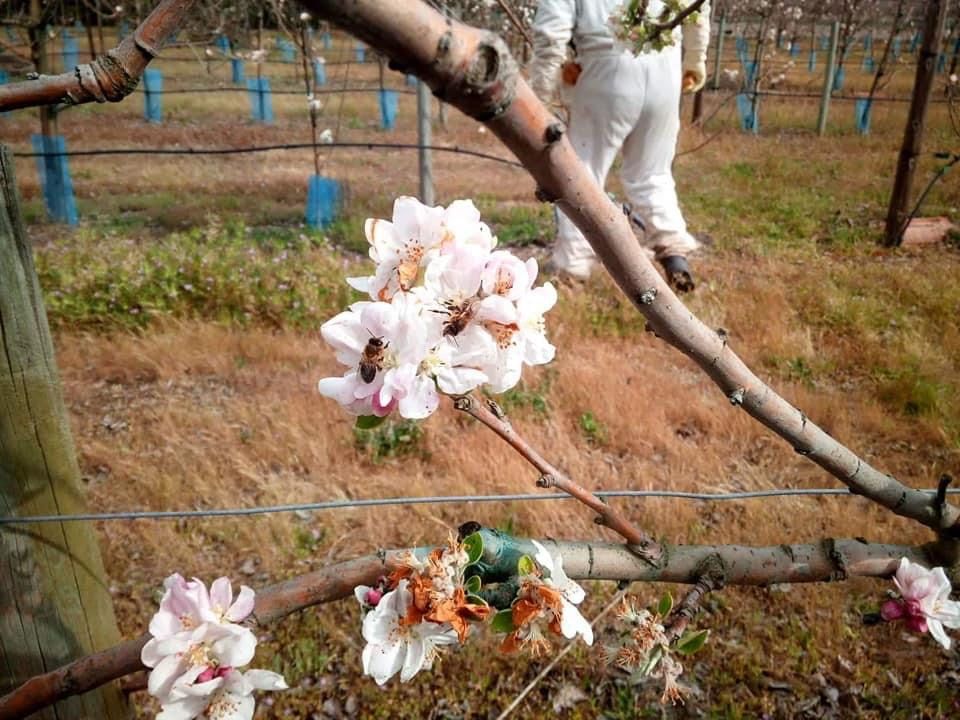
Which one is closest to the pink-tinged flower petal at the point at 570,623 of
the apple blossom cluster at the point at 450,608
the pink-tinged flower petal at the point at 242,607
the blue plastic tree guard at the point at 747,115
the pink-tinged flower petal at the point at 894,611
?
the apple blossom cluster at the point at 450,608

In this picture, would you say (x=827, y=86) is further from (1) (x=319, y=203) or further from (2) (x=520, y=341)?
(2) (x=520, y=341)

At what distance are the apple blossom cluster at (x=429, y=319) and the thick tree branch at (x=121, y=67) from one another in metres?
0.32

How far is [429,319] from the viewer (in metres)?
0.64

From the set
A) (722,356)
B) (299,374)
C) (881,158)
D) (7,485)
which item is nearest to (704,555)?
(722,356)

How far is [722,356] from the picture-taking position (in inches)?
26.7

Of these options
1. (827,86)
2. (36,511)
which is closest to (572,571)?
(36,511)

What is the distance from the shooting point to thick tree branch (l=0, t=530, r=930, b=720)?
955 mm

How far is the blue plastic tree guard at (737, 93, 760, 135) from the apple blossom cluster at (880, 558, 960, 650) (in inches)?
374

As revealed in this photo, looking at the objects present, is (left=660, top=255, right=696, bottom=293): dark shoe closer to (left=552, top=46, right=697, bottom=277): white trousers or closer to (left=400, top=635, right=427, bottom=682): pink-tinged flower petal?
(left=552, top=46, right=697, bottom=277): white trousers

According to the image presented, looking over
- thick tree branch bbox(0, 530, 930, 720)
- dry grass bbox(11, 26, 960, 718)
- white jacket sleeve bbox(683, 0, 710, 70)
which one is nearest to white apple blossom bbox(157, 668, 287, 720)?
thick tree branch bbox(0, 530, 930, 720)

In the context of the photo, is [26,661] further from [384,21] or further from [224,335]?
[224,335]

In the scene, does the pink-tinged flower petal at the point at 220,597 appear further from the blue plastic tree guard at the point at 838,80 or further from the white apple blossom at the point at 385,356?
the blue plastic tree guard at the point at 838,80

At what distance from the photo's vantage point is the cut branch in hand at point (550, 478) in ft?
2.44

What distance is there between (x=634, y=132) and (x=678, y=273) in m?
0.89
